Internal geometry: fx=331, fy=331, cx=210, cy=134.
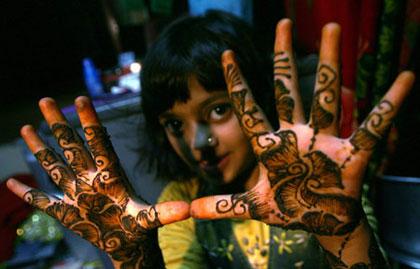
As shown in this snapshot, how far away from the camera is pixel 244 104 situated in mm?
612

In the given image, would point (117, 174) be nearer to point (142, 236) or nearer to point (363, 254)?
point (142, 236)

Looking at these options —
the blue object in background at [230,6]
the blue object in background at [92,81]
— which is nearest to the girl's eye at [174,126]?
the blue object in background at [230,6]

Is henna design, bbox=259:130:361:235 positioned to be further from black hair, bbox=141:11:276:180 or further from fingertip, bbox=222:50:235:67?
black hair, bbox=141:11:276:180

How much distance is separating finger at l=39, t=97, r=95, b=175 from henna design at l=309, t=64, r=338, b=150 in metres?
0.46

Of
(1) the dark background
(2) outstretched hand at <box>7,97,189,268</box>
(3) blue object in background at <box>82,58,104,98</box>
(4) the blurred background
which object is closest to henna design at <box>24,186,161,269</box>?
(2) outstretched hand at <box>7,97,189,268</box>

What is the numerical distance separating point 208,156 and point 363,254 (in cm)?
45

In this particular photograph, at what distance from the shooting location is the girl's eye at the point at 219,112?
917mm

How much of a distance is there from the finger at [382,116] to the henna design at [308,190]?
0.06m

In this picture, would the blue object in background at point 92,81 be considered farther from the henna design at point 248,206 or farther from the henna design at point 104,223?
the henna design at point 248,206

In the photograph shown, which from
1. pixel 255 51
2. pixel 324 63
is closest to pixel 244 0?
pixel 255 51

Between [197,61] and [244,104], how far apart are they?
0.37 metres

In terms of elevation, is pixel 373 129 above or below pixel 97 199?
above

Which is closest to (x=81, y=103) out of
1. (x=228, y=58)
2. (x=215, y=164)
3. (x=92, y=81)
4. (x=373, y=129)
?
(x=228, y=58)

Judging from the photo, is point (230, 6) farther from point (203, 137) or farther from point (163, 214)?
point (163, 214)
